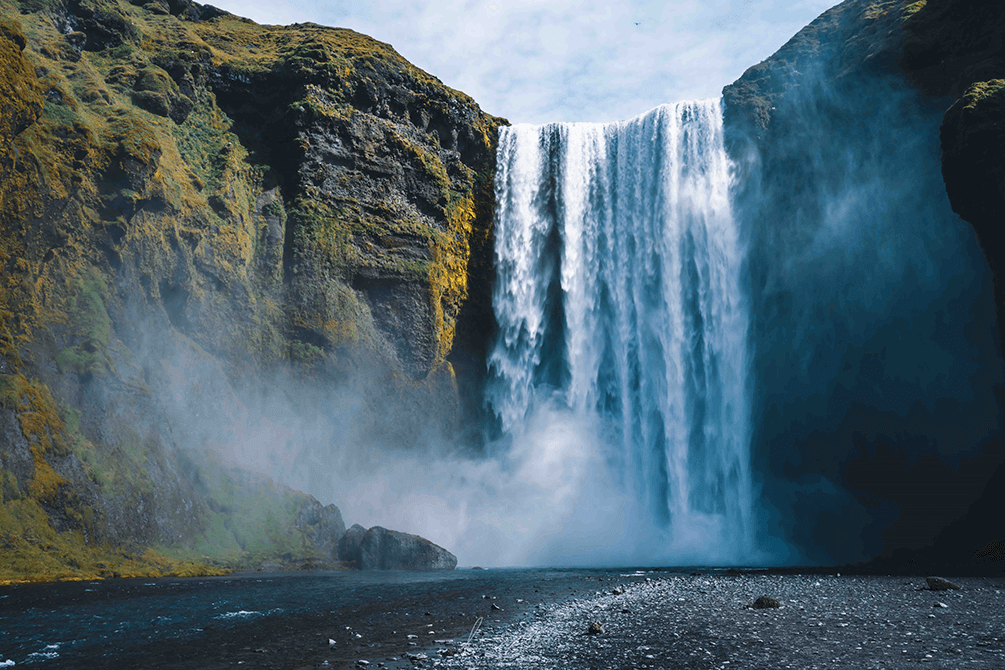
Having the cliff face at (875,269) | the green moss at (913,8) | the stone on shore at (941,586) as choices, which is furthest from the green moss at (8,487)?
the green moss at (913,8)

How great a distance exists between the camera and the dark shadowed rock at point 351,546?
2461 cm

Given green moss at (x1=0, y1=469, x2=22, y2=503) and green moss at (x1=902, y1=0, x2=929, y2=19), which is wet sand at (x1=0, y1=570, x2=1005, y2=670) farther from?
green moss at (x1=902, y1=0, x2=929, y2=19)

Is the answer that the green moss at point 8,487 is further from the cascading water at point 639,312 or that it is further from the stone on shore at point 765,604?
the cascading water at point 639,312

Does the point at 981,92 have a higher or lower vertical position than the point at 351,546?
higher

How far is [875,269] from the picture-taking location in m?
30.5

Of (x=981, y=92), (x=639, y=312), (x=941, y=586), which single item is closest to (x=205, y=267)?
(x=639, y=312)

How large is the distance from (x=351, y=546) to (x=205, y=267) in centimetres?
1462

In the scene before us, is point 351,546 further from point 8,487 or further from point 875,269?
point 875,269

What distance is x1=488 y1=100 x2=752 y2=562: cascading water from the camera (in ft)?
106

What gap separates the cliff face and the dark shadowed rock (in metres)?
21.2

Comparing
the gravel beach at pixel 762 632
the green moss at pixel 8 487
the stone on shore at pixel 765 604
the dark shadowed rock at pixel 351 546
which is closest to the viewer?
the gravel beach at pixel 762 632

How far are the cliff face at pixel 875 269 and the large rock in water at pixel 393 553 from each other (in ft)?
62.0

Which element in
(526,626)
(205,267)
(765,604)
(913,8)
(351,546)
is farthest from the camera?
(913,8)

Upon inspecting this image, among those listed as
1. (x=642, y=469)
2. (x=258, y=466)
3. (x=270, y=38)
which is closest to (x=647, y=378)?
(x=642, y=469)
